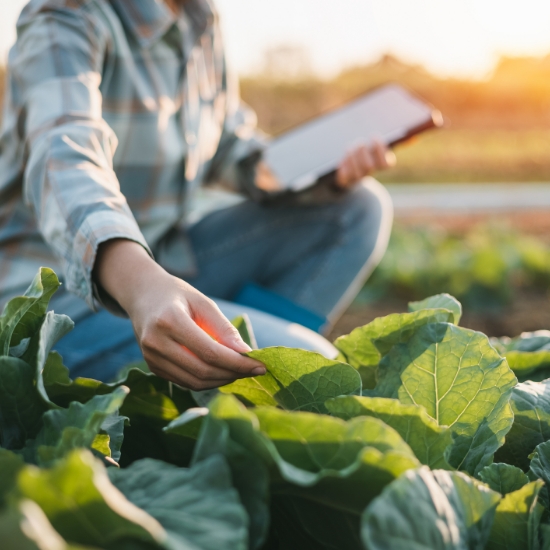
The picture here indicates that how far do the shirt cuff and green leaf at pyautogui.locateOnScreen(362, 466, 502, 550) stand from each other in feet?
1.84

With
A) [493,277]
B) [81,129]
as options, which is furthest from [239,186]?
[493,277]

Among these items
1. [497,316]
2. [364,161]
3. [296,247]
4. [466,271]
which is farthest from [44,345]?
[466,271]

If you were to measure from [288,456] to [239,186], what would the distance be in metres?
1.70

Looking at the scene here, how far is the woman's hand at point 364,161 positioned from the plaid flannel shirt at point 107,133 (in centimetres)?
41

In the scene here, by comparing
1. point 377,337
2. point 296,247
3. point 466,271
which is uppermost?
point 377,337

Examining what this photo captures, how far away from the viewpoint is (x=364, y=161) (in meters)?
1.88

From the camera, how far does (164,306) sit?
78 centimetres

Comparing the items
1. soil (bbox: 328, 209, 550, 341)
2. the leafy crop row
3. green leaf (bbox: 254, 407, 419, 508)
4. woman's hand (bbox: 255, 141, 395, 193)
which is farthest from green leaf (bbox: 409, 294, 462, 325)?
the leafy crop row

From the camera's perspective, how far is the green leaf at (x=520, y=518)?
23.6 inches

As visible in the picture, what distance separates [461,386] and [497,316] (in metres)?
3.51

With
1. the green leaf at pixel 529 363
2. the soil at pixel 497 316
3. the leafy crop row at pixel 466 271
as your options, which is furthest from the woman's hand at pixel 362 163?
the leafy crop row at pixel 466 271

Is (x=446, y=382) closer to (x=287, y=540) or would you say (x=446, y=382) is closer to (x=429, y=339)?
(x=429, y=339)

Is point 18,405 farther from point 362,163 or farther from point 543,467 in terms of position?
point 362,163

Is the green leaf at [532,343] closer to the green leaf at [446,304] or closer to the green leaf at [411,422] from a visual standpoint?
the green leaf at [446,304]
